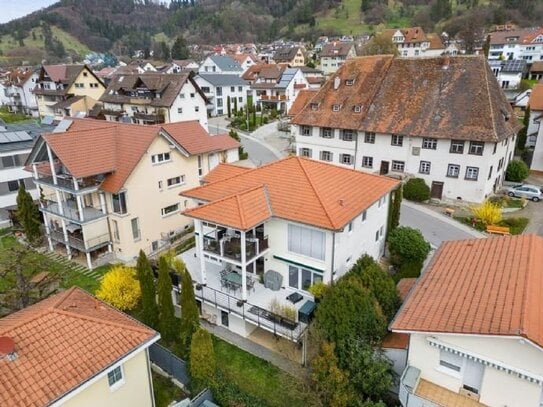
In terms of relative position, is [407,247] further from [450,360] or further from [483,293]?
[450,360]

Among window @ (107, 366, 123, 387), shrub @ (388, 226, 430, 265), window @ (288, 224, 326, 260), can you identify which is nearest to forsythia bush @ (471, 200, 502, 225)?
shrub @ (388, 226, 430, 265)

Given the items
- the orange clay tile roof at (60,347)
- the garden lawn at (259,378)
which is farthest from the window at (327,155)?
the orange clay tile roof at (60,347)

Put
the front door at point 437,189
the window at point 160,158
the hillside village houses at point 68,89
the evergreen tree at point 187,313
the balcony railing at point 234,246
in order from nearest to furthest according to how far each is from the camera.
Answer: the evergreen tree at point 187,313
the balcony railing at point 234,246
the window at point 160,158
the front door at point 437,189
the hillside village houses at point 68,89

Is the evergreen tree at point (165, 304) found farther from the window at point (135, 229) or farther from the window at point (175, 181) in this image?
the window at point (175, 181)

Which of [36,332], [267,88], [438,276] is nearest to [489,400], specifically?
[438,276]

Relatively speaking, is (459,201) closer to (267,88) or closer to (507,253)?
(507,253)

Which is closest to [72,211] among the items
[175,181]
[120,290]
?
[175,181]
